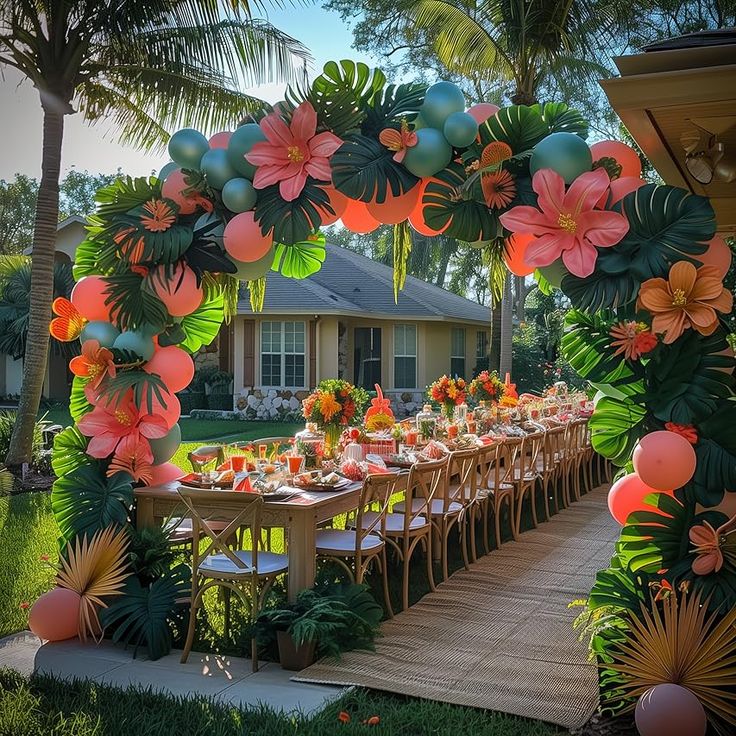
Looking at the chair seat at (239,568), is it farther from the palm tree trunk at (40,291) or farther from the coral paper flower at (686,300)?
the palm tree trunk at (40,291)

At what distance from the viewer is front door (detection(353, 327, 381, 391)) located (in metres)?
23.8

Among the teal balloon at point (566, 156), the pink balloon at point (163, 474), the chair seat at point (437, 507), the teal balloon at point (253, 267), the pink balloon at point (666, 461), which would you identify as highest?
the teal balloon at point (566, 156)

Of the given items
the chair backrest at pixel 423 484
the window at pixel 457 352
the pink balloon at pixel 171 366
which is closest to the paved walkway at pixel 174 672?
the chair backrest at pixel 423 484

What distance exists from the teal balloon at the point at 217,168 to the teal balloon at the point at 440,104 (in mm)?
1397

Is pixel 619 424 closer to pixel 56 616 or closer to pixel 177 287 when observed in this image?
pixel 177 287

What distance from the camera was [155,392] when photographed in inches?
229

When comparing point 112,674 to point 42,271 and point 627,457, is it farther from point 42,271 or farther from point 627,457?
point 42,271

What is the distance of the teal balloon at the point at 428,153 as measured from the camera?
5.28m

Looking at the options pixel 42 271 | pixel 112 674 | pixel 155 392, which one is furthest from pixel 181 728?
pixel 42 271

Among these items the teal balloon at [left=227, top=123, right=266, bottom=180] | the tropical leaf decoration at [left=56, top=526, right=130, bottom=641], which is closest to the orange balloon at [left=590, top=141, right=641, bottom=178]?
the teal balloon at [left=227, top=123, right=266, bottom=180]

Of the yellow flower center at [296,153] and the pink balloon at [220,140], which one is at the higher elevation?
the pink balloon at [220,140]

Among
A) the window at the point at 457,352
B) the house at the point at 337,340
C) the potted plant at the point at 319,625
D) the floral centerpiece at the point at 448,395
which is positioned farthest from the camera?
the window at the point at 457,352

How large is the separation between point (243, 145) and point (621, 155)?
247 centimetres

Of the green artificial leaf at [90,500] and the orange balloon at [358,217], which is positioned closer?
the green artificial leaf at [90,500]
